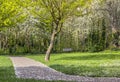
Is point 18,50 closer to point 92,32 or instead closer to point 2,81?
point 92,32

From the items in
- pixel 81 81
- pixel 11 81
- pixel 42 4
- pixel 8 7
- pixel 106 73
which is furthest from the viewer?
pixel 42 4

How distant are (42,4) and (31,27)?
15.6 m

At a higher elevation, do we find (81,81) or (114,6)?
(114,6)

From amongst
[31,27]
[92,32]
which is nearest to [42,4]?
[31,27]

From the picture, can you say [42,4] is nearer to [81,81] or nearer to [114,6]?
[81,81]

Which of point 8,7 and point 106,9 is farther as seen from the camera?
point 106,9

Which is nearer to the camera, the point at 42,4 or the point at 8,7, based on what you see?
the point at 8,7

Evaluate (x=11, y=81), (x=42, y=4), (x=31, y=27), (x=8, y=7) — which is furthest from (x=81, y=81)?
(x=31, y=27)

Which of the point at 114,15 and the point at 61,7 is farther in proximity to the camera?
the point at 114,15

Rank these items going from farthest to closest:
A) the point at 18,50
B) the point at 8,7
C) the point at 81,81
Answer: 1. the point at 18,50
2. the point at 8,7
3. the point at 81,81

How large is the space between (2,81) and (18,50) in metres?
28.0

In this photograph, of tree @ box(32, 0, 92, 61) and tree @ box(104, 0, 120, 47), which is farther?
tree @ box(104, 0, 120, 47)

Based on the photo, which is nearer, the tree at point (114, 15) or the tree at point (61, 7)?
the tree at point (61, 7)

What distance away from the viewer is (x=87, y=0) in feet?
76.6
